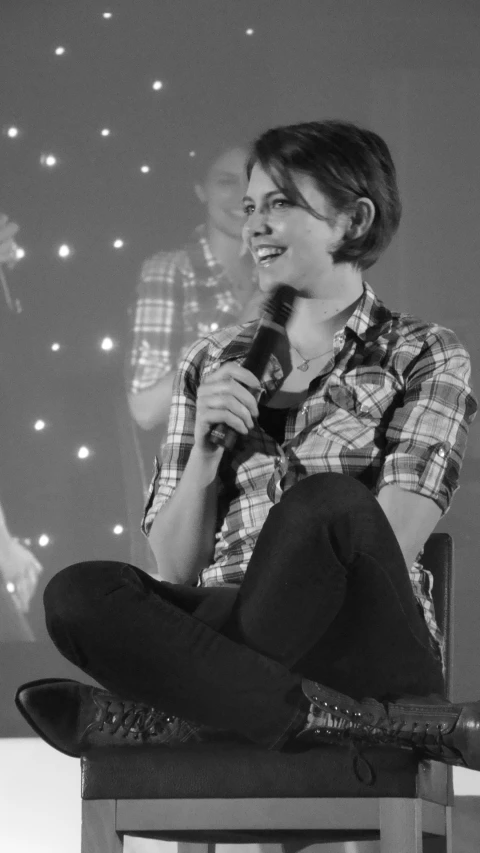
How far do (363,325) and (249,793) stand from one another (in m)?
0.72

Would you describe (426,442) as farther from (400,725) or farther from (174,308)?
(174,308)

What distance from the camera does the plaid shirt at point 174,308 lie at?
2.08 metres

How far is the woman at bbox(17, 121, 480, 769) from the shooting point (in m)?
0.99

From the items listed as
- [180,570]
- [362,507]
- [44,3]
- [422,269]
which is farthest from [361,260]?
[44,3]

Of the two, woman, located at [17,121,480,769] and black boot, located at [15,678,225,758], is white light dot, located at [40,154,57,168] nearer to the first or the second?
woman, located at [17,121,480,769]

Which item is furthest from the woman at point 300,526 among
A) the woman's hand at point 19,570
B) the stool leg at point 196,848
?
the woman's hand at point 19,570

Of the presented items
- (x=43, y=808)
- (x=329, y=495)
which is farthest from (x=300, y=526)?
(x=43, y=808)

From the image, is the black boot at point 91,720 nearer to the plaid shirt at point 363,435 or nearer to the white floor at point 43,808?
the plaid shirt at point 363,435

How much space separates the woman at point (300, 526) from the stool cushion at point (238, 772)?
0.02 m

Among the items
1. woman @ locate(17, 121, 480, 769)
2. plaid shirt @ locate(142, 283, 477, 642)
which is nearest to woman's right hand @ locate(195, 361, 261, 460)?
woman @ locate(17, 121, 480, 769)

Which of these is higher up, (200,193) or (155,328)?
(200,193)

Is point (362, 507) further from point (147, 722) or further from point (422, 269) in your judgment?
point (422, 269)

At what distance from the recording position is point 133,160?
2.15 meters

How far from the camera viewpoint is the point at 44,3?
222cm
